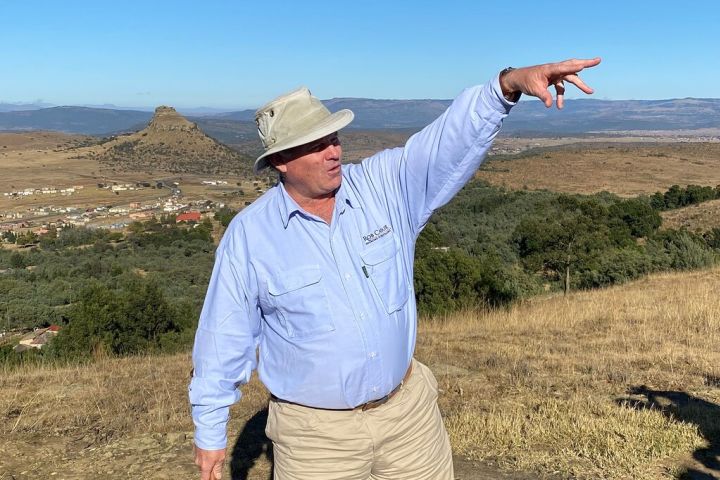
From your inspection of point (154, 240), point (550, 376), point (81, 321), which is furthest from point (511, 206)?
point (550, 376)

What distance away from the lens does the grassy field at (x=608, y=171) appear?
2018 inches

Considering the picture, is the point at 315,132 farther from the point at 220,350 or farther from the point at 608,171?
the point at 608,171

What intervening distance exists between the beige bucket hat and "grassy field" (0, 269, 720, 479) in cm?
243

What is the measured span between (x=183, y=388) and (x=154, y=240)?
3824 centimetres

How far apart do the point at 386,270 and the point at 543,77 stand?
796 millimetres

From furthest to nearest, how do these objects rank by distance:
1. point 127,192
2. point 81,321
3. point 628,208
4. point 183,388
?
1. point 127,192
2. point 628,208
3. point 81,321
4. point 183,388

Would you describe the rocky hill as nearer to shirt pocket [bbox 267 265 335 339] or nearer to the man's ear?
the man's ear

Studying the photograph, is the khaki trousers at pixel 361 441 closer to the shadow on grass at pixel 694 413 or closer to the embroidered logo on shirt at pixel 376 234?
the embroidered logo on shirt at pixel 376 234

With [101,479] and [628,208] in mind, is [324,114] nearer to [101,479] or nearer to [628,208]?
[101,479]

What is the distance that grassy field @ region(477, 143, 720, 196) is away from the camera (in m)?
51.2

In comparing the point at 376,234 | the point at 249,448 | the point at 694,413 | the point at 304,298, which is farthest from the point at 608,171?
the point at 304,298

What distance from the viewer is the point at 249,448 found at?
3990 millimetres

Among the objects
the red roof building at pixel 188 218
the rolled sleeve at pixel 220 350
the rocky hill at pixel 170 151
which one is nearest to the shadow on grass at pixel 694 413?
the rolled sleeve at pixel 220 350

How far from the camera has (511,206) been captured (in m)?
36.4
